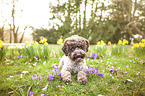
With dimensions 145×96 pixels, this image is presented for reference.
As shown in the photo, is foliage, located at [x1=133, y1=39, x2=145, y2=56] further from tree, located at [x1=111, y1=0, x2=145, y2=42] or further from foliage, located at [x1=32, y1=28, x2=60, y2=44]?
foliage, located at [x1=32, y1=28, x2=60, y2=44]

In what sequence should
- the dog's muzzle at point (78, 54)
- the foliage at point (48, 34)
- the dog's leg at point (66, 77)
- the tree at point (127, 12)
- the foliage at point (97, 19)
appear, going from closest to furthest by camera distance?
the dog's muzzle at point (78, 54) → the dog's leg at point (66, 77) → the foliage at point (97, 19) → the tree at point (127, 12) → the foliage at point (48, 34)

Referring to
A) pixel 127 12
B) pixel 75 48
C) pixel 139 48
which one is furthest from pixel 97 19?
pixel 75 48

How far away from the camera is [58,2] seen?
35.2 feet

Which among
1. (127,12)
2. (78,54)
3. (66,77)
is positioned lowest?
(66,77)

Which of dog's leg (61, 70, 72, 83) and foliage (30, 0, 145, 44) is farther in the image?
foliage (30, 0, 145, 44)

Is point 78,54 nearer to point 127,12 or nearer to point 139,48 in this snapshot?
point 139,48

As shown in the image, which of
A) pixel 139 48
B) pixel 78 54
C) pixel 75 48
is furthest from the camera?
pixel 139 48

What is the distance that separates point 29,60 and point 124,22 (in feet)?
40.9

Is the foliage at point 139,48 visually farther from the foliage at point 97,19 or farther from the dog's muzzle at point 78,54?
the foliage at point 97,19

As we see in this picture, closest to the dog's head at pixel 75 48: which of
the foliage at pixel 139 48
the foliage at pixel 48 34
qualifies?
the foliage at pixel 139 48

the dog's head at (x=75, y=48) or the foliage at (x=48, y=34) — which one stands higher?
the foliage at (x=48, y=34)

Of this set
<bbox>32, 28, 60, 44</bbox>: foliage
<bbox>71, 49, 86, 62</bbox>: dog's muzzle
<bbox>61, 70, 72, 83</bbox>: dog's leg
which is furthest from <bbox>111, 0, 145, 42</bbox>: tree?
<bbox>61, 70, 72, 83</bbox>: dog's leg

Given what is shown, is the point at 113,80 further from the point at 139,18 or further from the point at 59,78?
the point at 139,18

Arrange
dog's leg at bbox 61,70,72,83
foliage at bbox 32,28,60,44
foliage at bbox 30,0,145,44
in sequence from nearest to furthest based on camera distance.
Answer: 1. dog's leg at bbox 61,70,72,83
2. foliage at bbox 30,0,145,44
3. foliage at bbox 32,28,60,44
